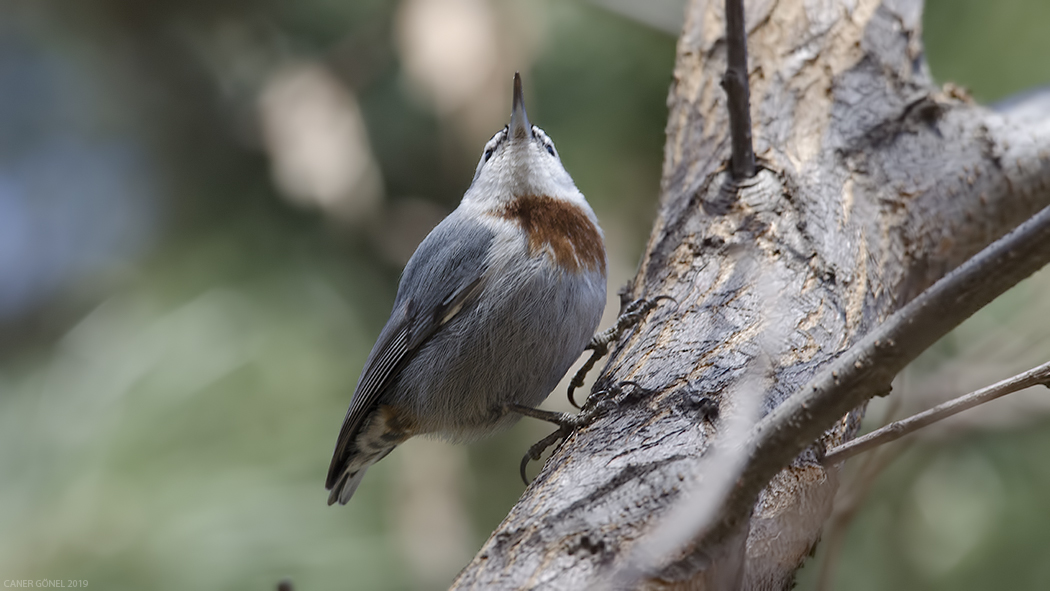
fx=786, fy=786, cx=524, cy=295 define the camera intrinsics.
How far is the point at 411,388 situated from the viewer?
2.68 meters

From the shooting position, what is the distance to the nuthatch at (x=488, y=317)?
2494mm

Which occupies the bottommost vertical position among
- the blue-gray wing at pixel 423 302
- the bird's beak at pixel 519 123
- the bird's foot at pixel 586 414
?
the bird's foot at pixel 586 414

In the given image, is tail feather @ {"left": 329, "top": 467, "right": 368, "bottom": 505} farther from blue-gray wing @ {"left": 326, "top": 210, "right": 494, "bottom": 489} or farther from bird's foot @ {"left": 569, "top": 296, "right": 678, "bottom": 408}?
bird's foot @ {"left": 569, "top": 296, "right": 678, "bottom": 408}

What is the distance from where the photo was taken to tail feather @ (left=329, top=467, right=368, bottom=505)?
2.96 meters

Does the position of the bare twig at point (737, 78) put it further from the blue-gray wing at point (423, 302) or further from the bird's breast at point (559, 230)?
the blue-gray wing at point (423, 302)

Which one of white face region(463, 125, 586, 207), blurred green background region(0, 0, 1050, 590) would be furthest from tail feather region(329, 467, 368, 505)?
white face region(463, 125, 586, 207)

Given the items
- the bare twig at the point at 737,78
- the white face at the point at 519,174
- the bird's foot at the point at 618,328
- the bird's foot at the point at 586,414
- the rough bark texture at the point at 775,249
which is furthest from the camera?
the white face at the point at 519,174

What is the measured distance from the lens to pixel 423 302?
8.83 ft

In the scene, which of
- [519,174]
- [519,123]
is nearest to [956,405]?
[519,174]

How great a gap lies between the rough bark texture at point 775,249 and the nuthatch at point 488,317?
0.78 ft

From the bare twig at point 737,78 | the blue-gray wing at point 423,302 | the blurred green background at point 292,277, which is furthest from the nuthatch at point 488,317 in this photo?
the blurred green background at point 292,277

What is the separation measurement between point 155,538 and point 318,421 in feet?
2.83

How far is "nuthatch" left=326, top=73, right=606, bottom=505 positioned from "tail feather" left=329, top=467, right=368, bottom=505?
0.07 ft

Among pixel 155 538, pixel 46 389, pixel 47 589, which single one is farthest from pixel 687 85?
pixel 46 389
